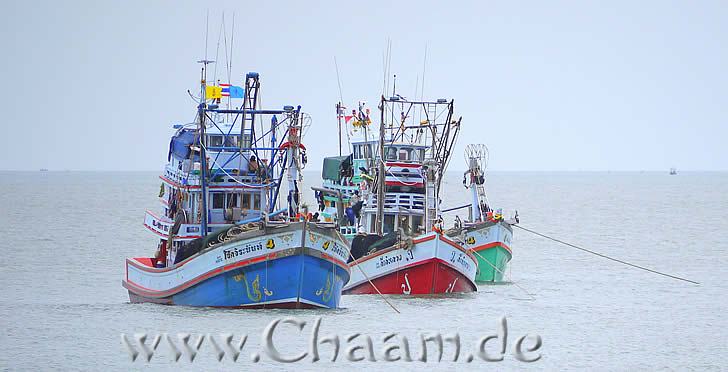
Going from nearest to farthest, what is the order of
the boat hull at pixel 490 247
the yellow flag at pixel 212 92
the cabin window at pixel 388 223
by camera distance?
the yellow flag at pixel 212 92 < the cabin window at pixel 388 223 < the boat hull at pixel 490 247

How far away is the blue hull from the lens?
1454 inches

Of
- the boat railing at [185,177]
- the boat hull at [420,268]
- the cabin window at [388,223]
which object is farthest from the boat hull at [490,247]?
the boat railing at [185,177]

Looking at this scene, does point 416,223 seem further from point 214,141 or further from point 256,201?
point 214,141

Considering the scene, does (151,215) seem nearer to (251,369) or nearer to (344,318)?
(344,318)

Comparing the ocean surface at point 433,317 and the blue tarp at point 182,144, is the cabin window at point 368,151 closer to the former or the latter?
the ocean surface at point 433,317

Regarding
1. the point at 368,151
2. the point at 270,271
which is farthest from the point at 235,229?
the point at 368,151

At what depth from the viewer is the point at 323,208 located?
188ft

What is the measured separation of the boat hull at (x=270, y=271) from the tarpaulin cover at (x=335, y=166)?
17838mm

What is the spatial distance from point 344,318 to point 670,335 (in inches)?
403

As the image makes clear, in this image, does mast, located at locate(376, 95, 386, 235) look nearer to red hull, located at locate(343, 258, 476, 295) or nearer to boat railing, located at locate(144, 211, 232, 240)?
red hull, located at locate(343, 258, 476, 295)

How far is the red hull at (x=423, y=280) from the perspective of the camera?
43.9 metres

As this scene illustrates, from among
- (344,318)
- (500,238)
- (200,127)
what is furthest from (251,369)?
(500,238)

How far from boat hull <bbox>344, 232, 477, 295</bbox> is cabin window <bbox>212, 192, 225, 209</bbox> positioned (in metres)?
5.83

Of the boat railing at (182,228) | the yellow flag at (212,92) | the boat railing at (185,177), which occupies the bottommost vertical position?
the boat railing at (182,228)
